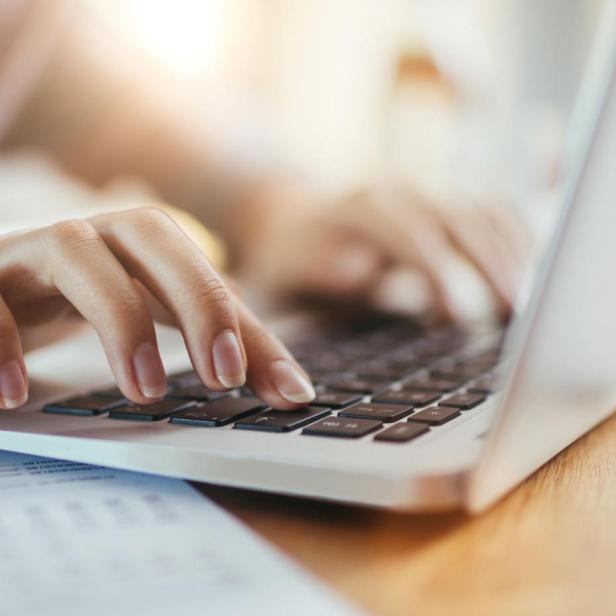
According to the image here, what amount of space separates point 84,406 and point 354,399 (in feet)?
0.48

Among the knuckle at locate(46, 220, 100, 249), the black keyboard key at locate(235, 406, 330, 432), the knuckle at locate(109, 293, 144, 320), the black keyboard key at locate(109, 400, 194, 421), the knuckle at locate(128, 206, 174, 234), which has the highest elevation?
the knuckle at locate(128, 206, 174, 234)

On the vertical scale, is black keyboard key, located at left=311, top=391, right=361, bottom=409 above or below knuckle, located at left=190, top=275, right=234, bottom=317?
below

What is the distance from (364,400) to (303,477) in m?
0.14

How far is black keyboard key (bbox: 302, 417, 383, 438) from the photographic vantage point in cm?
33

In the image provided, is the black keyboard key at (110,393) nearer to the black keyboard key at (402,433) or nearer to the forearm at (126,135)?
the black keyboard key at (402,433)

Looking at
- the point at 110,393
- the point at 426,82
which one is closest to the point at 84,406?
the point at 110,393

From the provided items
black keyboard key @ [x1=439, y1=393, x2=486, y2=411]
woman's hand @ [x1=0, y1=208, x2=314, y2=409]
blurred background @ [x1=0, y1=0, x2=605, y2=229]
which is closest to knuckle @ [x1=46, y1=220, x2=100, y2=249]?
woman's hand @ [x1=0, y1=208, x2=314, y2=409]

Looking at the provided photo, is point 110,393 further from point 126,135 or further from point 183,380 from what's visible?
point 126,135

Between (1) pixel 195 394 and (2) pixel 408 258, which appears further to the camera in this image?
(2) pixel 408 258

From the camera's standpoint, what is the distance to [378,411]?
377 millimetres

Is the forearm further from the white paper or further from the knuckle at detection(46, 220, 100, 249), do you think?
the white paper

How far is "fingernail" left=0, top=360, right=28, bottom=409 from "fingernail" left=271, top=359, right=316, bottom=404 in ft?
0.41

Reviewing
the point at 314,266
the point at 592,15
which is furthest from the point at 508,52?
the point at 314,266

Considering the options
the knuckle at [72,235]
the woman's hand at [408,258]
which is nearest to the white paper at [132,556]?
the knuckle at [72,235]
